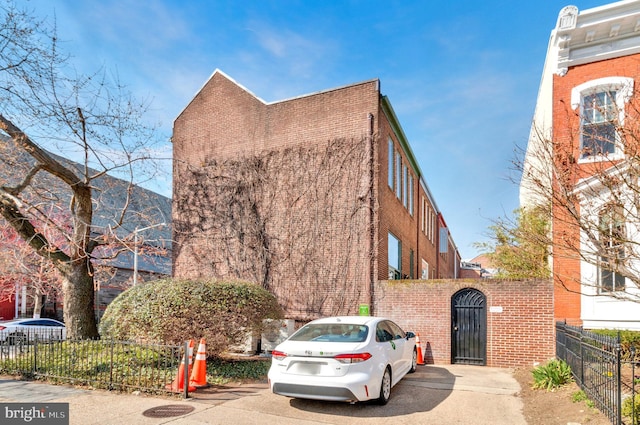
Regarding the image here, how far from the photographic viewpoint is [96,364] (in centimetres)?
891

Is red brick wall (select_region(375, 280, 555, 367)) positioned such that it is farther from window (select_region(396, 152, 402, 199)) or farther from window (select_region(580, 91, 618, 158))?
window (select_region(396, 152, 402, 199))

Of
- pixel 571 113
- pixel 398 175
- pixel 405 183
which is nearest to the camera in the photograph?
pixel 571 113

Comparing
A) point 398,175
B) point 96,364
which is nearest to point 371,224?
point 398,175

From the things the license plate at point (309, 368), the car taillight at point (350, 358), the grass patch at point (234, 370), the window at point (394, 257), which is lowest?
the grass patch at point (234, 370)

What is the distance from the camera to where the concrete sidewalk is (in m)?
6.35

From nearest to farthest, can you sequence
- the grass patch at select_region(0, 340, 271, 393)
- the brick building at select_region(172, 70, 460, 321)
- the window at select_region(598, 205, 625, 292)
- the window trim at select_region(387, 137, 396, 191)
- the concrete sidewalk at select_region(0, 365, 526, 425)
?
the window at select_region(598, 205, 625, 292) < the concrete sidewalk at select_region(0, 365, 526, 425) < the grass patch at select_region(0, 340, 271, 393) < the brick building at select_region(172, 70, 460, 321) < the window trim at select_region(387, 137, 396, 191)

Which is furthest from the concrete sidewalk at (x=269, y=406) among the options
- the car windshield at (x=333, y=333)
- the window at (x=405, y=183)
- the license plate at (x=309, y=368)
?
the window at (x=405, y=183)

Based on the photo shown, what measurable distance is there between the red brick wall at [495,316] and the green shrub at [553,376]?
2832 millimetres

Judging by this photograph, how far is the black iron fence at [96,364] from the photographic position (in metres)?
8.05

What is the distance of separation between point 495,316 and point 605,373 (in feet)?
20.7

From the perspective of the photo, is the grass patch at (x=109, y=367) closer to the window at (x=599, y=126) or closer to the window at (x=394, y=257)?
the window at (x=394, y=257)

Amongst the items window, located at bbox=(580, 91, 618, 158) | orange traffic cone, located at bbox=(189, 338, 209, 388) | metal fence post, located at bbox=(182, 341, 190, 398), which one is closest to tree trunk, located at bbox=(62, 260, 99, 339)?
orange traffic cone, located at bbox=(189, 338, 209, 388)

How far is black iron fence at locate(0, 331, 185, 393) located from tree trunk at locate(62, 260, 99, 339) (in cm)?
146

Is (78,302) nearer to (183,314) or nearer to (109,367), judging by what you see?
(109,367)
